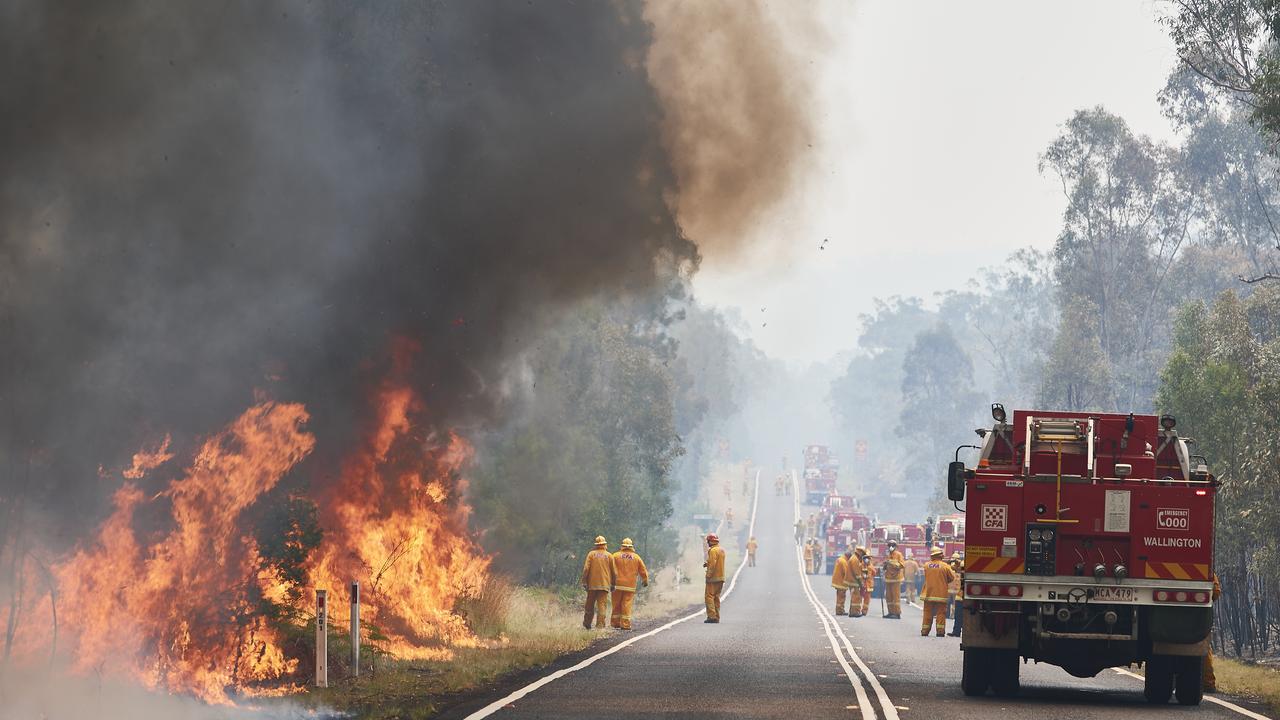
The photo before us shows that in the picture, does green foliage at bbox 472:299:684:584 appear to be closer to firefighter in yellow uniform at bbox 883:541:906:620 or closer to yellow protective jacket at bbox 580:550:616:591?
firefighter in yellow uniform at bbox 883:541:906:620

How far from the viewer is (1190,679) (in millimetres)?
16266

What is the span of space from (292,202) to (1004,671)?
972 cm

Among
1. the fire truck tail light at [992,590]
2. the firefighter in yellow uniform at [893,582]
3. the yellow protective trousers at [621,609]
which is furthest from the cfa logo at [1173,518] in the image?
the firefighter in yellow uniform at [893,582]

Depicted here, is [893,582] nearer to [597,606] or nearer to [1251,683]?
[597,606]

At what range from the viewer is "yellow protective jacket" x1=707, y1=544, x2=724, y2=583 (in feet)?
101

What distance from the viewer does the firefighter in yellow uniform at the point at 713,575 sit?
Result: 30520 mm

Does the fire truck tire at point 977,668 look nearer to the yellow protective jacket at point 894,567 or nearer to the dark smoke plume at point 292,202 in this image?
the dark smoke plume at point 292,202

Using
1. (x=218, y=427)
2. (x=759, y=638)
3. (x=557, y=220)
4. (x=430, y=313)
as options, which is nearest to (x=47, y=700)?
(x=218, y=427)

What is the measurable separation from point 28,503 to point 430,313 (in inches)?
270

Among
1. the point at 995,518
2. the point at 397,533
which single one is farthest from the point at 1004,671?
the point at 397,533

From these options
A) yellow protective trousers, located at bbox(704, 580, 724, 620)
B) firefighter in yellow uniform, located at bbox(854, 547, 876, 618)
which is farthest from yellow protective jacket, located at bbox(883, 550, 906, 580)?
yellow protective trousers, located at bbox(704, 580, 724, 620)

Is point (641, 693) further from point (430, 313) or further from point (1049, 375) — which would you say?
point (1049, 375)

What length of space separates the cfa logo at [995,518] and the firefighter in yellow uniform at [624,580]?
36.6 feet

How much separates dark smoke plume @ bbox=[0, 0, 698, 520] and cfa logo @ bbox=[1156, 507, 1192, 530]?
9498mm
